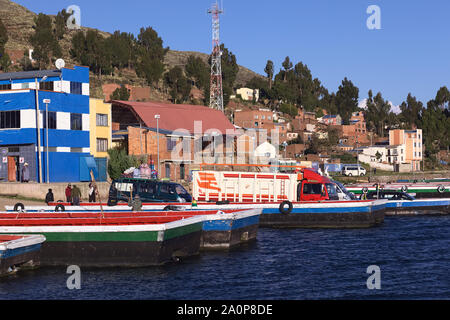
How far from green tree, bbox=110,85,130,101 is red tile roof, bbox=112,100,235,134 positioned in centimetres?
3044

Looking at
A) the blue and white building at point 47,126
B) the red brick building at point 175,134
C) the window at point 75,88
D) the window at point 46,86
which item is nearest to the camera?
the blue and white building at point 47,126

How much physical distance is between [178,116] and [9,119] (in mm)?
27347

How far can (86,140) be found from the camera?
58688mm

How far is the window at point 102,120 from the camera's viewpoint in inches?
2446

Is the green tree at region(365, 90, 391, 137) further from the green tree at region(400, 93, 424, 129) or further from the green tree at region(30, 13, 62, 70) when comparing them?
the green tree at region(30, 13, 62, 70)

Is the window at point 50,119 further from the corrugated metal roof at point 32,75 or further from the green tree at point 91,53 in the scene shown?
the green tree at point 91,53

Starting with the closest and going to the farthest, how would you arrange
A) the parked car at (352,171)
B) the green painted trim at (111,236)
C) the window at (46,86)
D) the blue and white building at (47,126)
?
the green painted trim at (111,236) → the blue and white building at (47,126) → the window at (46,86) → the parked car at (352,171)

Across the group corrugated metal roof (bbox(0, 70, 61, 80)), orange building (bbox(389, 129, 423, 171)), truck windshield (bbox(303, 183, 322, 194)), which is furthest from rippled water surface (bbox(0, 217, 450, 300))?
orange building (bbox(389, 129, 423, 171))

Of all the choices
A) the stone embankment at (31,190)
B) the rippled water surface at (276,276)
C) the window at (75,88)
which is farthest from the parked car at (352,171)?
the rippled water surface at (276,276)

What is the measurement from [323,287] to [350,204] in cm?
1662

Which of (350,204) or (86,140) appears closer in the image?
(350,204)

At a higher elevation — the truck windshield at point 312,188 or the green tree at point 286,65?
the green tree at point 286,65
